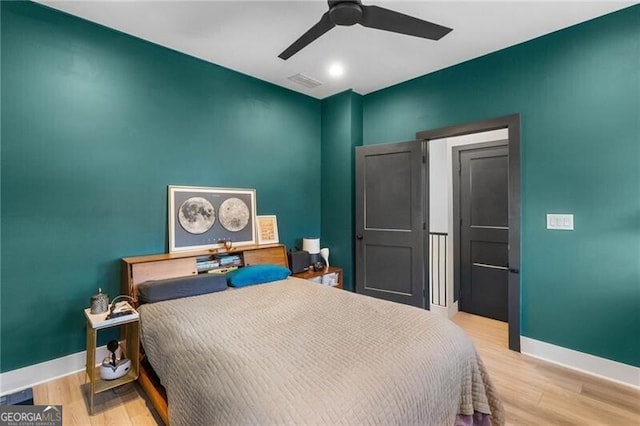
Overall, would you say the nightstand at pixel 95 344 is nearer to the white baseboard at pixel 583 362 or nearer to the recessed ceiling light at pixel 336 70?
the recessed ceiling light at pixel 336 70

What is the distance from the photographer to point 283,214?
150 inches

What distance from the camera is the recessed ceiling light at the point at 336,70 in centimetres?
324

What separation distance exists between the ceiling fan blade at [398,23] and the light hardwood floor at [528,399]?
2.49 m

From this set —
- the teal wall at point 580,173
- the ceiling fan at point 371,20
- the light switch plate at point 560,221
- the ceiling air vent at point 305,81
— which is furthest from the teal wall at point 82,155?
the light switch plate at point 560,221

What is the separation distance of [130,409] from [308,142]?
3.27 meters

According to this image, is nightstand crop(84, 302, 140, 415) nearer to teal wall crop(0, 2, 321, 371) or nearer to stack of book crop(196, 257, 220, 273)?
teal wall crop(0, 2, 321, 371)

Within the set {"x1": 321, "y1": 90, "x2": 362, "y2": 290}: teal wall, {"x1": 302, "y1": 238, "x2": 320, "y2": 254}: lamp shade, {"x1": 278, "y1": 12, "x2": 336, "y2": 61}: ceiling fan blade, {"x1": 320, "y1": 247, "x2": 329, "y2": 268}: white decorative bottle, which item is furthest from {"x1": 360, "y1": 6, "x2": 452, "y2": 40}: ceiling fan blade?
{"x1": 320, "y1": 247, "x2": 329, "y2": 268}: white decorative bottle

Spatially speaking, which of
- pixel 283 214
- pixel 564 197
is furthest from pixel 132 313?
pixel 564 197

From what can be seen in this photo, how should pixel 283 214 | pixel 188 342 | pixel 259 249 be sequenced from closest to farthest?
pixel 188 342 < pixel 259 249 < pixel 283 214

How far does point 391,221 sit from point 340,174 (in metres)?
0.94

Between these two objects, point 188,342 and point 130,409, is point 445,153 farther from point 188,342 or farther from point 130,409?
point 130,409

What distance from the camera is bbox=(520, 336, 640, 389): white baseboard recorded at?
227 cm

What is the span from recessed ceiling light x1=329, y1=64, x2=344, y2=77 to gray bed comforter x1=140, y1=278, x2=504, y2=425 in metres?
2.43

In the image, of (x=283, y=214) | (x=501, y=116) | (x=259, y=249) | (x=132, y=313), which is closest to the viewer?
(x=132, y=313)
